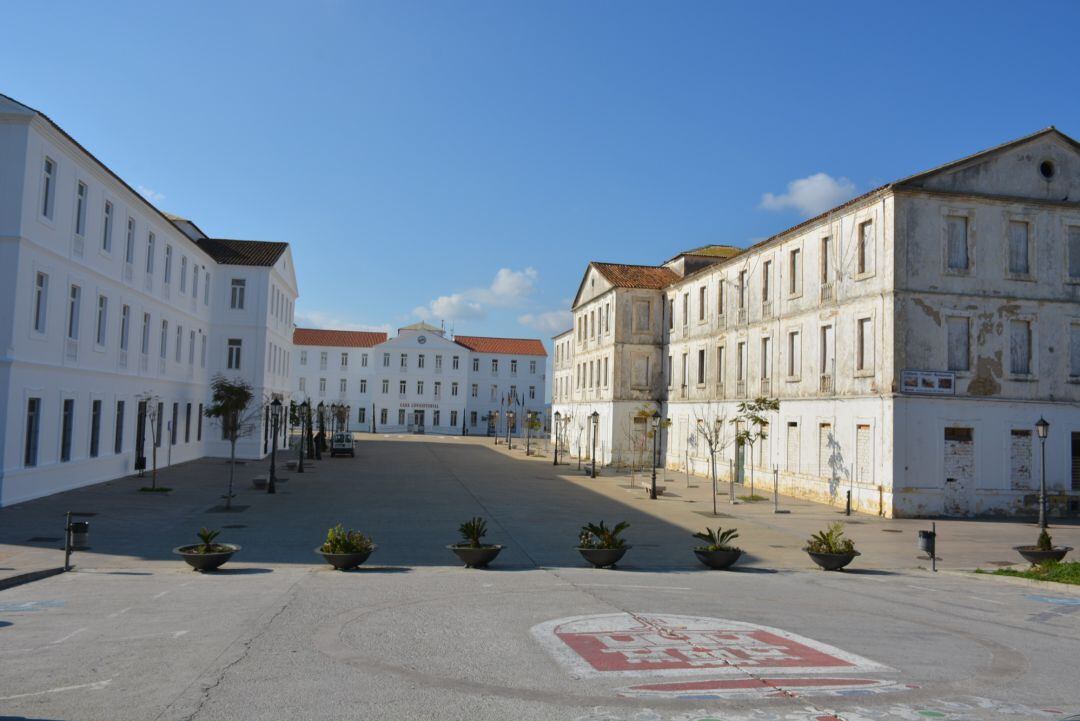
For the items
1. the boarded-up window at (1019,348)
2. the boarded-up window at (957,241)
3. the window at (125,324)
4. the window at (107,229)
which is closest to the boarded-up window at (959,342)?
the boarded-up window at (1019,348)

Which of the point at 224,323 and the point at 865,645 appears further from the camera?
the point at 224,323

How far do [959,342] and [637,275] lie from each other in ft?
82.9

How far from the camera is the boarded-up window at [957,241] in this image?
27438mm

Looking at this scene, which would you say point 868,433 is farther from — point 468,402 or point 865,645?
point 468,402

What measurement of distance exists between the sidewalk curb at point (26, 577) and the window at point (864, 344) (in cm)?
2388

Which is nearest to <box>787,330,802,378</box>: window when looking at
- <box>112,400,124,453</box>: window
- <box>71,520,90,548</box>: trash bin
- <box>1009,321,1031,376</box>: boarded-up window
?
<box>1009,321,1031,376</box>: boarded-up window

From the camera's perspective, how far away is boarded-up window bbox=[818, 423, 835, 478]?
29547mm

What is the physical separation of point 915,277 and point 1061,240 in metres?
5.87

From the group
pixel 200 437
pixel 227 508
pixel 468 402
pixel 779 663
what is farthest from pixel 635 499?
pixel 468 402

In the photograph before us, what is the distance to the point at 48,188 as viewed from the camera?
24.2 m

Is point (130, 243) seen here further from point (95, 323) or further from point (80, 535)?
point (80, 535)

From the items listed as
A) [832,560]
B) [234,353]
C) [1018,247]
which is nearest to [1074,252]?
[1018,247]

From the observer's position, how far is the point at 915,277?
26922mm

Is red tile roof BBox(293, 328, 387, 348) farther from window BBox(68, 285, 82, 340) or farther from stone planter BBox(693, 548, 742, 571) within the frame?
stone planter BBox(693, 548, 742, 571)
